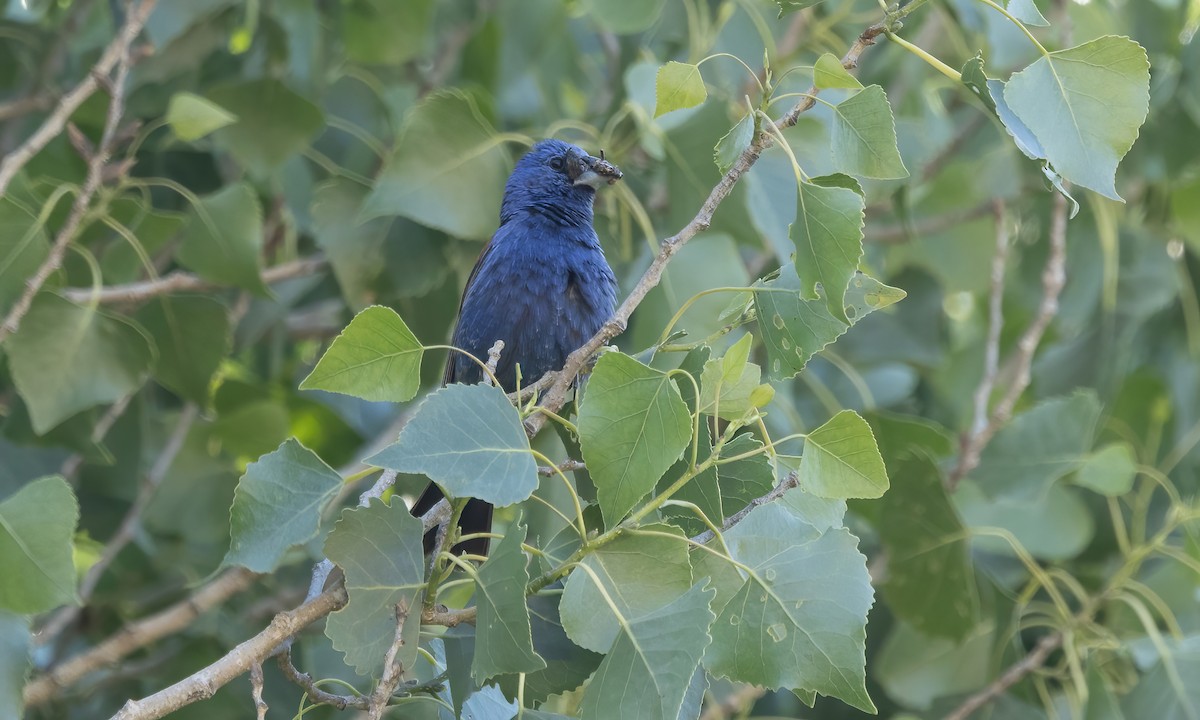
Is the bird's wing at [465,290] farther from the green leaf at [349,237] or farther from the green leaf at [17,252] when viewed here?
the green leaf at [17,252]

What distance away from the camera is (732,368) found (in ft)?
6.04

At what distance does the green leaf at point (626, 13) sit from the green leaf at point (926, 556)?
4.67 feet

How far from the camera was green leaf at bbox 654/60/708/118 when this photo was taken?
1958 millimetres

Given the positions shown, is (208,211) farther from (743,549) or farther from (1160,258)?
(1160,258)

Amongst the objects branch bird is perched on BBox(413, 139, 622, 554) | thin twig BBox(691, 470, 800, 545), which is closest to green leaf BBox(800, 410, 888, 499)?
thin twig BBox(691, 470, 800, 545)

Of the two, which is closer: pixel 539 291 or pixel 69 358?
pixel 69 358

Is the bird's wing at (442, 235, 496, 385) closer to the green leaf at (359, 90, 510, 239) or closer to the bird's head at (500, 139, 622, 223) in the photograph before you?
the bird's head at (500, 139, 622, 223)

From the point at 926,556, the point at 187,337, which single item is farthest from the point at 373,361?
the point at 926,556

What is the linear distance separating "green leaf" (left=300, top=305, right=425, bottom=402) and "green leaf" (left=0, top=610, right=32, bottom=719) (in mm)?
681

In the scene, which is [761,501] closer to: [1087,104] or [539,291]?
[1087,104]

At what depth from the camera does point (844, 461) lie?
5.89 feet

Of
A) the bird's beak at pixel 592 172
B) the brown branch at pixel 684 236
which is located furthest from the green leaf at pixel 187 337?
the brown branch at pixel 684 236

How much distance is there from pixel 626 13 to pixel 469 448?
6.68 feet

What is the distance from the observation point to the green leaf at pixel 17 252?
9.02 feet
